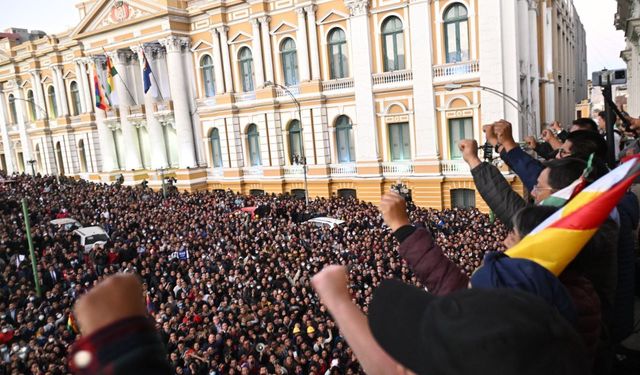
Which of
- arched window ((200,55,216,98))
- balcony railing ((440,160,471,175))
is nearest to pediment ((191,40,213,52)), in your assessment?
arched window ((200,55,216,98))

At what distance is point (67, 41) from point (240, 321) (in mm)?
35647

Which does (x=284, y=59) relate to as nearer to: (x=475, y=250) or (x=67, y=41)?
(x=475, y=250)

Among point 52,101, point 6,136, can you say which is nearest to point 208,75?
point 52,101

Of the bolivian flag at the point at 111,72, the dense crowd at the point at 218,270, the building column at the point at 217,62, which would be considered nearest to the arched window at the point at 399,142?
the dense crowd at the point at 218,270

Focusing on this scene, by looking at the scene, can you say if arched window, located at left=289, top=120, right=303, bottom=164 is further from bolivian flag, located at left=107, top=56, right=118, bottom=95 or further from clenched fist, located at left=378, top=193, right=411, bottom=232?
clenched fist, located at left=378, top=193, right=411, bottom=232

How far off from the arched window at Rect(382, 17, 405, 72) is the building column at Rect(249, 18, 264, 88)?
794cm

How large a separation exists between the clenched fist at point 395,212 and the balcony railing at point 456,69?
69.8ft

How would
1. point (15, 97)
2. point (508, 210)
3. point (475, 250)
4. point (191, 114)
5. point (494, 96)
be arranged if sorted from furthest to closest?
1. point (15, 97)
2. point (191, 114)
3. point (494, 96)
4. point (475, 250)
5. point (508, 210)

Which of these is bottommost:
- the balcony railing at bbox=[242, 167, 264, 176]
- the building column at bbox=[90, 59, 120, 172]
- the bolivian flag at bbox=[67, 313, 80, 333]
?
the bolivian flag at bbox=[67, 313, 80, 333]

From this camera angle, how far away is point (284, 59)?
27500 millimetres

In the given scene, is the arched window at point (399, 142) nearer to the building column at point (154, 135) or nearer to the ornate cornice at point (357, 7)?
the ornate cornice at point (357, 7)

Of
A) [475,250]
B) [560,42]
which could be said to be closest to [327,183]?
[475,250]

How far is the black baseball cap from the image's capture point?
3.34ft

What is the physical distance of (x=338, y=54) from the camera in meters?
25.7
